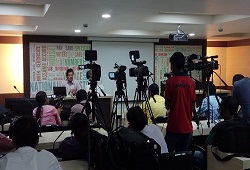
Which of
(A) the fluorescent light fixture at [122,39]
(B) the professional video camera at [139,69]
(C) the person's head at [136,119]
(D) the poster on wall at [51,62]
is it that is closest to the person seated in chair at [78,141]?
(C) the person's head at [136,119]

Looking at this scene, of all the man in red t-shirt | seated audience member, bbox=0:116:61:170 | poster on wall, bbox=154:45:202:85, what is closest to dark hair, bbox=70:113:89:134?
seated audience member, bbox=0:116:61:170

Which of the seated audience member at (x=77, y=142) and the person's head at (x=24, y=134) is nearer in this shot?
the person's head at (x=24, y=134)

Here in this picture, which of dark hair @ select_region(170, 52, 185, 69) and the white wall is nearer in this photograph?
dark hair @ select_region(170, 52, 185, 69)

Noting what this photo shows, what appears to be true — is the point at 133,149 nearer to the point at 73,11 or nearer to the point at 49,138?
the point at 49,138

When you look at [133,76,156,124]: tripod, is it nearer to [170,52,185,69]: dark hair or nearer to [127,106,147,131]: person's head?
[170,52,185,69]: dark hair

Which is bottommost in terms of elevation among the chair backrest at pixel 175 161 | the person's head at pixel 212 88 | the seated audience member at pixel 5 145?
the chair backrest at pixel 175 161

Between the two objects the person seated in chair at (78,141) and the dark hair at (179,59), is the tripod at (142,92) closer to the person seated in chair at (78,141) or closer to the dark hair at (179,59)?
the dark hair at (179,59)

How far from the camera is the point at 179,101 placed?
9.66 feet

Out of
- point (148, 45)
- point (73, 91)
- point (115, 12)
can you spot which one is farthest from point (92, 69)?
point (148, 45)

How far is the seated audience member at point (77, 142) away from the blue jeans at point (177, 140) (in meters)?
0.91

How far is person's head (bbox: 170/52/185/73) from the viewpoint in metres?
2.92

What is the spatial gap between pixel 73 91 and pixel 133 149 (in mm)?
4517

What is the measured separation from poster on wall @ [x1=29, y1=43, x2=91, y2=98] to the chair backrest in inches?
241

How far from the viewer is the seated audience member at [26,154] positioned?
152cm
